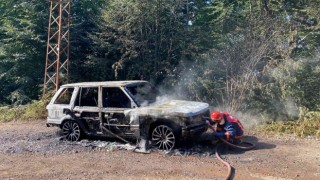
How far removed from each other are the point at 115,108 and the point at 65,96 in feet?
5.90

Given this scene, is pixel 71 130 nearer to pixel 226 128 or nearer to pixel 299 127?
pixel 226 128

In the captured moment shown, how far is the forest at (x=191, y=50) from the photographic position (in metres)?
11.6

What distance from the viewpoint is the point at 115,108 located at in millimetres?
8414

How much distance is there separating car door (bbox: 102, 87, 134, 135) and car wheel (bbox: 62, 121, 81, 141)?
1.01 meters

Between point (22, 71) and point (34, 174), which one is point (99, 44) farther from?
point (34, 174)

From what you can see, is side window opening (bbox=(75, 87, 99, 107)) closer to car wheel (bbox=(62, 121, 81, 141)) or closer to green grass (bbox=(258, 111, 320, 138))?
car wheel (bbox=(62, 121, 81, 141))

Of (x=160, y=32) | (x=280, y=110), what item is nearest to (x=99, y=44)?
(x=160, y=32)

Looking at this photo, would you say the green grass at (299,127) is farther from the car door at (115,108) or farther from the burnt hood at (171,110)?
the car door at (115,108)

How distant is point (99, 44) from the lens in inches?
620

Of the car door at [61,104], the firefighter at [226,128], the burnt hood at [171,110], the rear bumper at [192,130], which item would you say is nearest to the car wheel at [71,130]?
the car door at [61,104]

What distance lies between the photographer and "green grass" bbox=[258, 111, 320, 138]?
9.48 meters

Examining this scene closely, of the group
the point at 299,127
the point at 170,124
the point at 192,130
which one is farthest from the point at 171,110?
the point at 299,127

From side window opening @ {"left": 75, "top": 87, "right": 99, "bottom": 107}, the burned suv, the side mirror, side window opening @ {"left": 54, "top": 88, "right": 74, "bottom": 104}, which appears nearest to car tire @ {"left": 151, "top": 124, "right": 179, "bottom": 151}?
the burned suv

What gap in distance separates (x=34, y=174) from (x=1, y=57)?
567 inches
